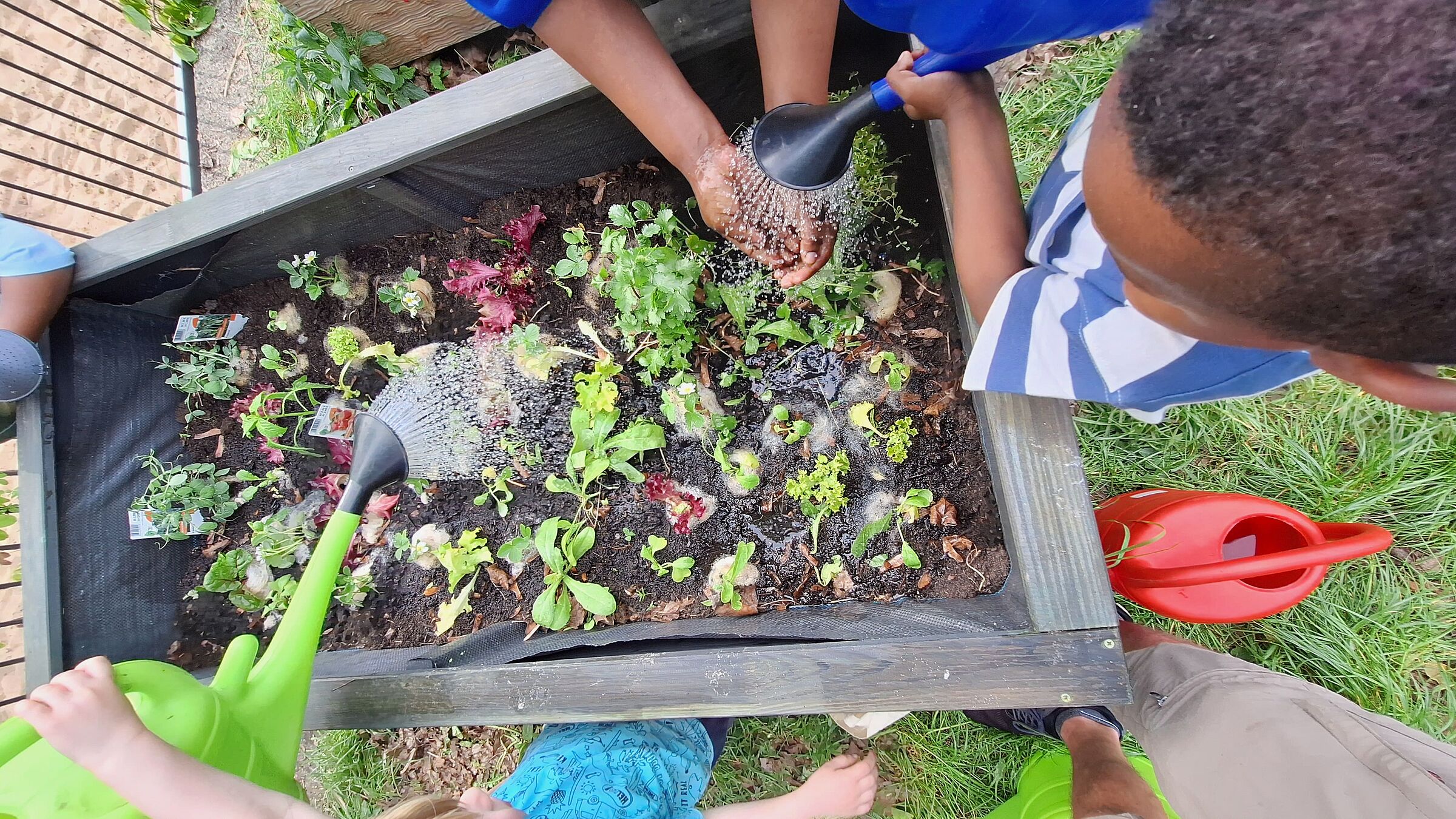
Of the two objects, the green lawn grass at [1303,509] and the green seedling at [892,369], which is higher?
the green seedling at [892,369]

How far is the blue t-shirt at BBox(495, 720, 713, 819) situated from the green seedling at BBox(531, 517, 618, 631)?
1.04ft

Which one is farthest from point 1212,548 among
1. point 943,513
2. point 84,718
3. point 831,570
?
point 84,718

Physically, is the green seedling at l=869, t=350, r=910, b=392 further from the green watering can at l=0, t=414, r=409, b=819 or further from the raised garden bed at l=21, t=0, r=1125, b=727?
the green watering can at l=0, t=414, r=409, b=819

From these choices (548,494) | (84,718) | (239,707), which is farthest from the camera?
(548,494)

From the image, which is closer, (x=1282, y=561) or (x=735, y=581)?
(x=1282, y=561)

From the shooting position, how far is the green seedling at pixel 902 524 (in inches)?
57.9

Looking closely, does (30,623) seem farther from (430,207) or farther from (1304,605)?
(1304,605)

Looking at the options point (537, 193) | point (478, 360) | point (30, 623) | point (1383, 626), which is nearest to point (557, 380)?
point (478, 360)

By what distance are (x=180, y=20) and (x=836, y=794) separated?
364cm

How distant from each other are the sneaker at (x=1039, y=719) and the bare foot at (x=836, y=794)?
0.38 metres

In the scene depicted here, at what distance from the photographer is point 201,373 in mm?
1828

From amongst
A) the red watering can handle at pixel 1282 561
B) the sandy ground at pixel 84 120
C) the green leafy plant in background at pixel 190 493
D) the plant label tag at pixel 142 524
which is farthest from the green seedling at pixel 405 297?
the sandy ground at pixel 84 120

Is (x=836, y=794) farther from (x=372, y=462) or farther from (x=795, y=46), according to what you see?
(x=795, y=46)

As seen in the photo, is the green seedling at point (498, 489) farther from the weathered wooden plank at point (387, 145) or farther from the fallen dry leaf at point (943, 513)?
the fallen dry leaf at point (943, 513)
